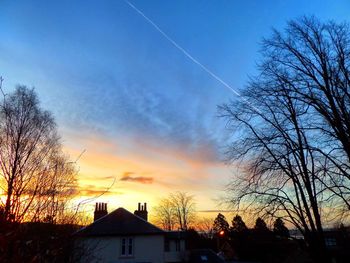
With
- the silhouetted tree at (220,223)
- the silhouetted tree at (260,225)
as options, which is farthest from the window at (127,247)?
the silhouetted tree at (220,223)

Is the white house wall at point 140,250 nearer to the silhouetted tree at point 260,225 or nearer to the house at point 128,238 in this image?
the house at point 128,238

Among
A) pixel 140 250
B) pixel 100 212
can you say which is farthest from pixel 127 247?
pixel 100 212

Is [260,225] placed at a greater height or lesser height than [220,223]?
lesser

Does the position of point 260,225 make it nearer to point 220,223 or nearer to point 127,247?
point 127,247

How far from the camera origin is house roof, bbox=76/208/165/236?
3105 centimetres

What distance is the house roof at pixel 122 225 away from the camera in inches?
1222

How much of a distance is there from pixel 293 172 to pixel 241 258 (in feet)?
165

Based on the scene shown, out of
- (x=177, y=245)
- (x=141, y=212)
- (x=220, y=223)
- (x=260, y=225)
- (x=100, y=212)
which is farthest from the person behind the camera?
(x=220, y=223)

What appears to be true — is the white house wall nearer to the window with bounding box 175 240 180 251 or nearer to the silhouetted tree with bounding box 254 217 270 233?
the window with bounding box 175 240 180 251

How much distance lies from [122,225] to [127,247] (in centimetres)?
218

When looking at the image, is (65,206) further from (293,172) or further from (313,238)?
(313,238)

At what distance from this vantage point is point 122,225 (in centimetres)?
3198

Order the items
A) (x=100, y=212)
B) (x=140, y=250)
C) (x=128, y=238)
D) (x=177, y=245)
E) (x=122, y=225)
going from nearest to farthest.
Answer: (x=140, y=250) < (x=128, y=238) < (x=122, y=225) < (x=100, y=212) < (x=177, y=245)

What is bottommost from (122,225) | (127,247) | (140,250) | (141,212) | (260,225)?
(140,250)
